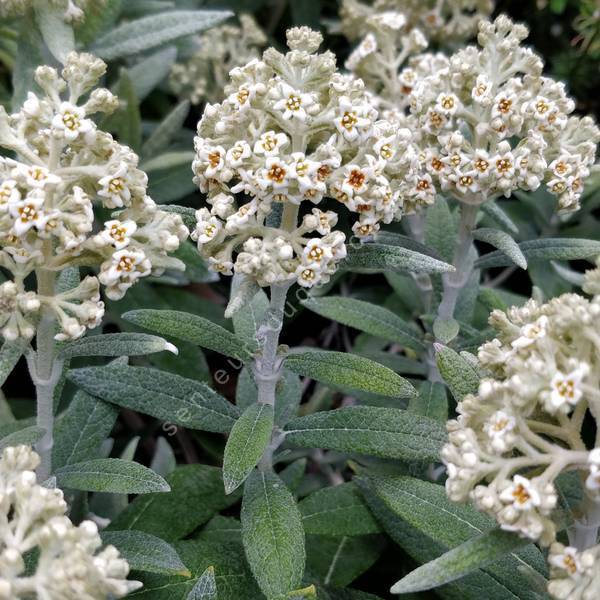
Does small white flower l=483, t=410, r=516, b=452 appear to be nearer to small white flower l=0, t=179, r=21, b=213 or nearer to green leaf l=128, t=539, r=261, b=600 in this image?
green leaf l=128, t=539, r=261, b=600

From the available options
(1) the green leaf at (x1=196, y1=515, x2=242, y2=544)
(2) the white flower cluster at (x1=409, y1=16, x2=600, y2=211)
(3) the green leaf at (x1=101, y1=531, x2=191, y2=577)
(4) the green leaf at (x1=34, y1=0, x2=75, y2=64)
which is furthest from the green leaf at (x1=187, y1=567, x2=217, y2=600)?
(4) the green leaf at (x1=34, y1=0, x2=75, y2=64)

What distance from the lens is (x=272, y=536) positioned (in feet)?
9.50

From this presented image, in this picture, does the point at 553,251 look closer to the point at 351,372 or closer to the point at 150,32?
the point at 351,372

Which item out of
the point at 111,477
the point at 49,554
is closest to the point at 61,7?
the point at 111,477

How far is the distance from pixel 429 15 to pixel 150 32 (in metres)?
1.78

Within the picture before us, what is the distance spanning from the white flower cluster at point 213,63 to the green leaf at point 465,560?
3.74 metres

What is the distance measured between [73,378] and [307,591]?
4.29 feet

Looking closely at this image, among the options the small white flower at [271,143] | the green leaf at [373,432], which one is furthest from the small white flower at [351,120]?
the green leaf at [373,432]

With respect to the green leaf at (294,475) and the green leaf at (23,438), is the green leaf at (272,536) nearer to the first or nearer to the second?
the green leaf at (294,475)

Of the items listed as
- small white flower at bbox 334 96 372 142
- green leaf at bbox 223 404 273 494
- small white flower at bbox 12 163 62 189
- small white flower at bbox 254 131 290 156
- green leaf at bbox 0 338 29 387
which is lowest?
green leaf at bbox 223 404 273 494

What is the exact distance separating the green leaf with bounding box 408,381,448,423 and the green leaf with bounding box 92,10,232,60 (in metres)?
2.37

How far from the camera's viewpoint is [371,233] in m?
2.84

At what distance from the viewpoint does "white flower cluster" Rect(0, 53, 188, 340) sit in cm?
248

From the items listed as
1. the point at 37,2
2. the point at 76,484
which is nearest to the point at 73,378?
the point at 76,484
